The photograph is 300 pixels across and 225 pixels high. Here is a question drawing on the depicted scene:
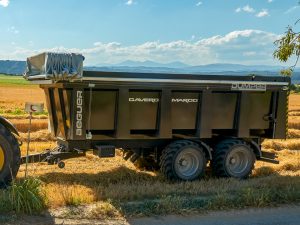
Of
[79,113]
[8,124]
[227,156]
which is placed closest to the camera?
[8,124]

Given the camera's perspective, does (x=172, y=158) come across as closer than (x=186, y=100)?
Yes

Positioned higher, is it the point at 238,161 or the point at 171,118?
the point at 171,118

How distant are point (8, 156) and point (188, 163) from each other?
3.71 meters

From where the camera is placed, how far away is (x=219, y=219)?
23.1ft

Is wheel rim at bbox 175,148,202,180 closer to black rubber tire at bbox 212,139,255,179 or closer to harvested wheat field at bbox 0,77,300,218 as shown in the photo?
harvested wheat field at bbox 0,77,300,218

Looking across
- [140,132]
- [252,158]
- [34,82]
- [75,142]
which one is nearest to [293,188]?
[252,158]

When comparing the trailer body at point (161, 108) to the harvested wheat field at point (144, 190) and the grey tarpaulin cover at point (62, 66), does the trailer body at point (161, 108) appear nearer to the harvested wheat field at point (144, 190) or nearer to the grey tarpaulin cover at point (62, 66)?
the grey tarpaulin cover at point (62, 66)

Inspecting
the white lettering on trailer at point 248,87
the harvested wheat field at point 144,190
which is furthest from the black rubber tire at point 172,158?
the white lettering on trailer at point 248,87

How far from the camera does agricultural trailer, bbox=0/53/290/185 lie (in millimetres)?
9188

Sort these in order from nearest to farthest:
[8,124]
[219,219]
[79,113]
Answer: [219,219] → [8,124] → [79,113]

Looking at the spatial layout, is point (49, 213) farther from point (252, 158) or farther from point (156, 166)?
point (252, 158)

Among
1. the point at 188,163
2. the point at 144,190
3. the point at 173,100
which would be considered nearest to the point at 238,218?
the point at 144,190

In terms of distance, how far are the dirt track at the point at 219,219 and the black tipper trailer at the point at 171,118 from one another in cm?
272

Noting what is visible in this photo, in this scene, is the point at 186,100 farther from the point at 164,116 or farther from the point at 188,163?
the point at 188,163
